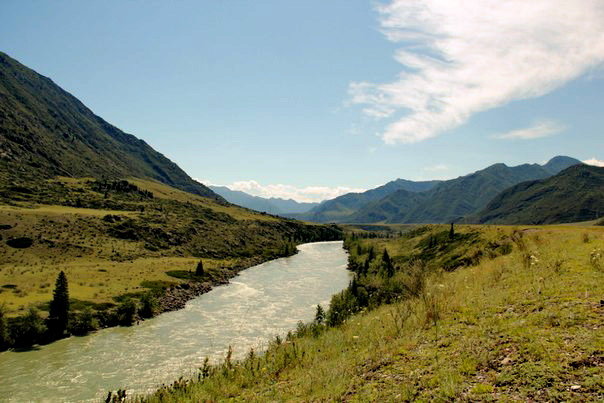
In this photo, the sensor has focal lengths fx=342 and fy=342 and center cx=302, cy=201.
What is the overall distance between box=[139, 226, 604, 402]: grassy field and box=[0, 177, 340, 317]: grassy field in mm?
55347

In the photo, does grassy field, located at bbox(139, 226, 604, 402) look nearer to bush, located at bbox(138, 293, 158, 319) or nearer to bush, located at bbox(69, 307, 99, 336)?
bush, located at bbox(69, 307, 99, 336)

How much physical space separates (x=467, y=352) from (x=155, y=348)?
44.3 meters

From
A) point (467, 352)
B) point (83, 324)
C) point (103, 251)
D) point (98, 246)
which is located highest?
point (467, 352)

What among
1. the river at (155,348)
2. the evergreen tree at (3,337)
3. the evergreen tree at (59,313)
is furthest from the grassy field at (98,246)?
the river at (155,348)

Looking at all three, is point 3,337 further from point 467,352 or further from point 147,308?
point 467,352

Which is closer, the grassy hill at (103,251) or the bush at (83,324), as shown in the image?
the bush at (83,324)

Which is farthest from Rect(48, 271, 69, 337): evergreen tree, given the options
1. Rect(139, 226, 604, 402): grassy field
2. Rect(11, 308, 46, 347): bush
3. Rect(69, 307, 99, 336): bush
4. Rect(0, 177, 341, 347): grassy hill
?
Rect(139, 226, 604, 402): grassy field

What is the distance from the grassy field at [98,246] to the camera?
6919cm

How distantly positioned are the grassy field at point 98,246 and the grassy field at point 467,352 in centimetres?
5535

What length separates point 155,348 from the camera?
4488cm

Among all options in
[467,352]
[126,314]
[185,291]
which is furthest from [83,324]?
[467,352]

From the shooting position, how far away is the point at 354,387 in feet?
36.4

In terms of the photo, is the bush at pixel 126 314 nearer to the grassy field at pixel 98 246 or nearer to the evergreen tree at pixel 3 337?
the grassy field at pixel 98 246

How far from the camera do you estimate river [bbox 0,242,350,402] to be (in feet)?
111
